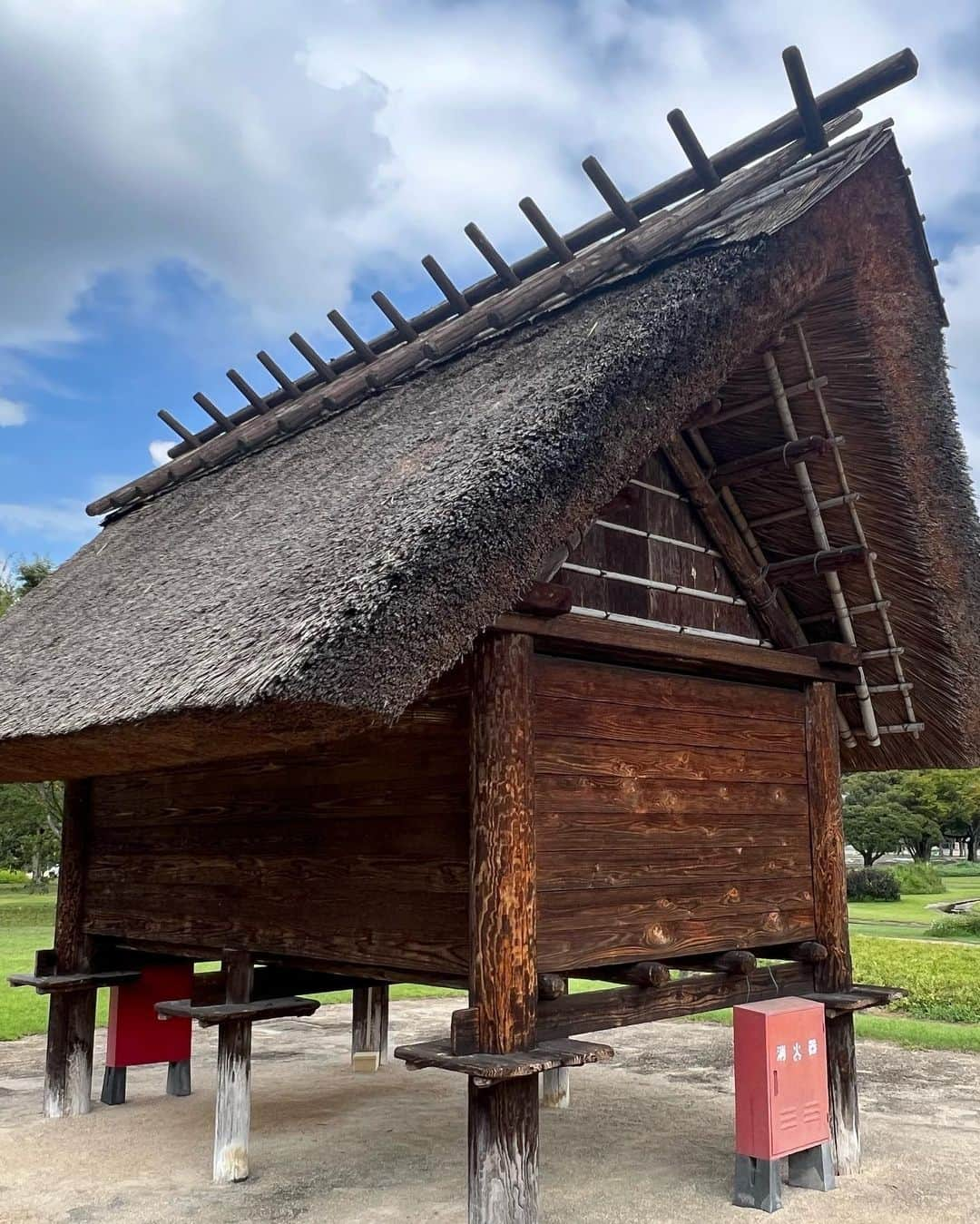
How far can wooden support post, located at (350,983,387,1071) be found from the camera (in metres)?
8.09

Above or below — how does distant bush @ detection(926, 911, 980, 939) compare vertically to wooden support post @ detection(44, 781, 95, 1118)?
below

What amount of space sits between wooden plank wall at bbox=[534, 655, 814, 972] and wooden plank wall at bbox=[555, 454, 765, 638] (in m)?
0.36

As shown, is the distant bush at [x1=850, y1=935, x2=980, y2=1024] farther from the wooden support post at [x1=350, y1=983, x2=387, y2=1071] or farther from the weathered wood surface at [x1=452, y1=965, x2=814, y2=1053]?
the weathered wood surface at [x1=452, y1=965, x2=814, y2=1053]

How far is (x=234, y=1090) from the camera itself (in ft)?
17.1

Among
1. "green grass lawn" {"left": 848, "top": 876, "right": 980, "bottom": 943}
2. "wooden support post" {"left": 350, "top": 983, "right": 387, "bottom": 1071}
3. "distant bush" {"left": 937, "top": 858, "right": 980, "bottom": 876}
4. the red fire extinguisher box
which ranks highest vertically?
the red fire extinguisher box

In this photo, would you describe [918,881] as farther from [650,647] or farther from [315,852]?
[315,852]

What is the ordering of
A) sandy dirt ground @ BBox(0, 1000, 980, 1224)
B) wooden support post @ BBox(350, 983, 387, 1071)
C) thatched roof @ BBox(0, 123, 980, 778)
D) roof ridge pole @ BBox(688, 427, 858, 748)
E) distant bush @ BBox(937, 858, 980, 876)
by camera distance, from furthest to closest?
1. distant bush @ BBox(937, 858, 980, 876)
2. wooden support post @ BBox(350, 983, 387, 1071)
3. roof ridge pole @ BBox(688, 427, 858, 748)
4. sandy dirt ground @ BBox(0, 1000, 980, 1224)
5. thatched roof @ BBox(0, 123, 980, 778)

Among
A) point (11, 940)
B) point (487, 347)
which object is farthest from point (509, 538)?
point (11, 940)

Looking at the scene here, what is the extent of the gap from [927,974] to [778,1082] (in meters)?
7.91

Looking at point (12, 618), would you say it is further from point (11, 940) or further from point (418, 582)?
point (11, 940)

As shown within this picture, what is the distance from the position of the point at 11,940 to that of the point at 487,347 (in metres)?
14.8

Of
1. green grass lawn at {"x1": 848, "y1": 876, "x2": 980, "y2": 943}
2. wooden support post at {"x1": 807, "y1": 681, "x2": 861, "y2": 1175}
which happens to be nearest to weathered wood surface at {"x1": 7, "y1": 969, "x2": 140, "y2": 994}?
wooden support post at {"x1": 807, "y1": 681, "x2": 861, "y2": 1175}

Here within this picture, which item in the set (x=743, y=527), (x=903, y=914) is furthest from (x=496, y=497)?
(x=903, y=914)

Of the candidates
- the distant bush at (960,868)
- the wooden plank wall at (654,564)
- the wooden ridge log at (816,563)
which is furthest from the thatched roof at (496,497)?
the distant bush at (960,868)
